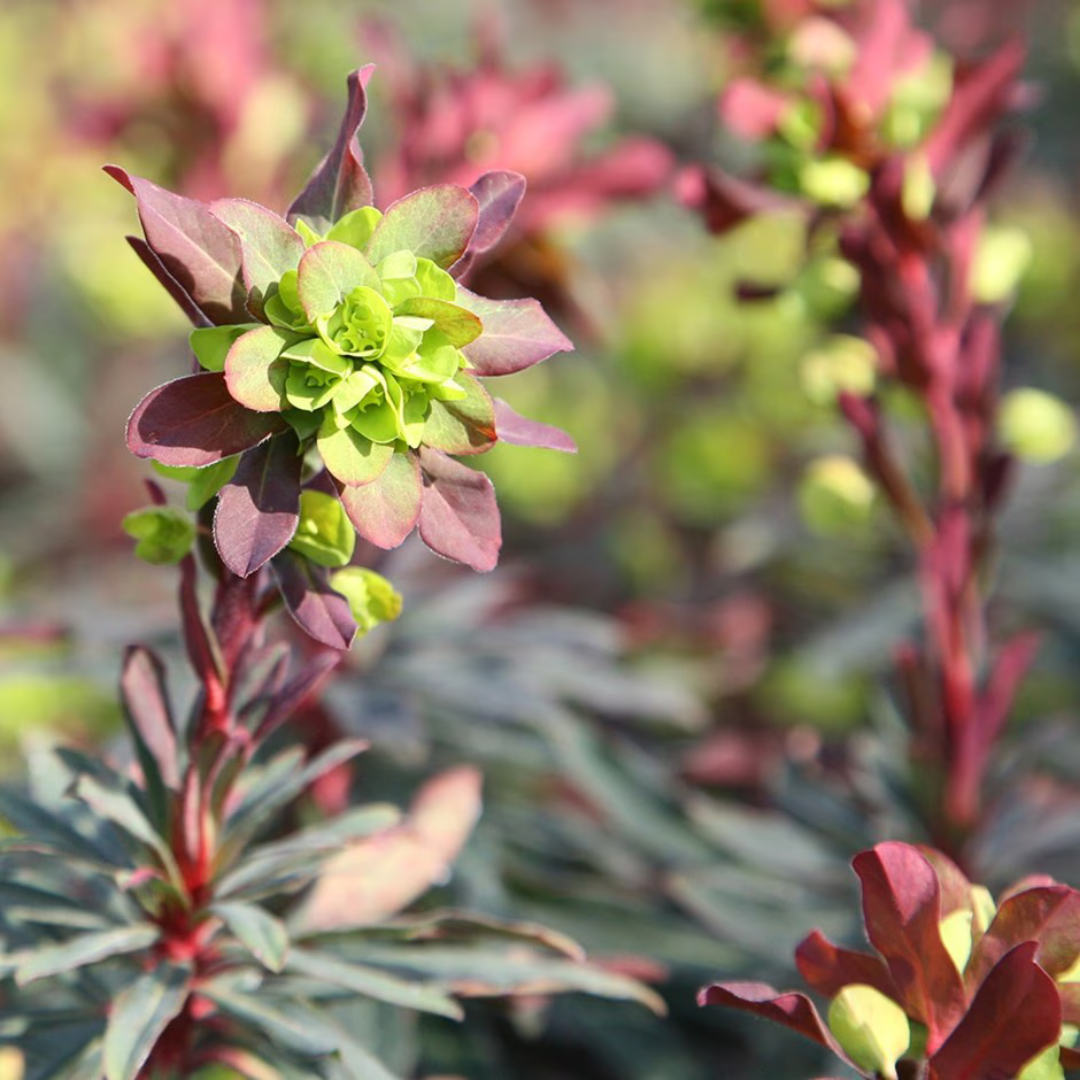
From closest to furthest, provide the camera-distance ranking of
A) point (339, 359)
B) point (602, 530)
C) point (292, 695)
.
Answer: point (339, 359) → point (292, 695) → point (602, 530)

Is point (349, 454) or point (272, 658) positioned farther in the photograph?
point (272, 658)

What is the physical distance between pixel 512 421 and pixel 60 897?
37 centimetres

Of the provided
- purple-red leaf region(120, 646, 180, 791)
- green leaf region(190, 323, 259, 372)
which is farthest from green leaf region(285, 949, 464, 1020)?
green leaf region(190, 323, 259, 372)

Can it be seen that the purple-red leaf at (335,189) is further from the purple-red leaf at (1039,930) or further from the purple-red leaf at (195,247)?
the purple-red leaf at (1039,930)

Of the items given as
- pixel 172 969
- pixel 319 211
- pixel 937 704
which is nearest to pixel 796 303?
pixel 937 704

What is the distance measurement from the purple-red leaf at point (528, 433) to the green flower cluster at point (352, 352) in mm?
41

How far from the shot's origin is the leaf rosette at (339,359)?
1.71ft

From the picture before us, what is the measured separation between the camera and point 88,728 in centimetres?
155

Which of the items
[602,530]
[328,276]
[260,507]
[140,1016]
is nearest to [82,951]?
[140,1016]

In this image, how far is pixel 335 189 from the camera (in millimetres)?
580

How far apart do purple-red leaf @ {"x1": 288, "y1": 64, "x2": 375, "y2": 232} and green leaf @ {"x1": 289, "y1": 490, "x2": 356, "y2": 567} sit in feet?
0.42

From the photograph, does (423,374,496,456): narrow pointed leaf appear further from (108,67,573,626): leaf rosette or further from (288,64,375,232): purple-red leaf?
(288,64,375,232): purple-red leaf

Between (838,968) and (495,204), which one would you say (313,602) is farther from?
(838,968)

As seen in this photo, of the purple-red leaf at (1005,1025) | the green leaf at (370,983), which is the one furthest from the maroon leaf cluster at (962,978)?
the green leaf at (370,983)
